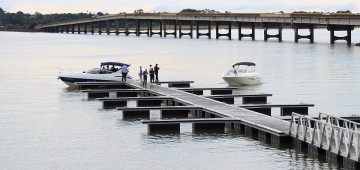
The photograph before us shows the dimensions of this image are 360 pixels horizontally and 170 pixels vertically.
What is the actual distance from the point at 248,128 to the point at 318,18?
4700 inches

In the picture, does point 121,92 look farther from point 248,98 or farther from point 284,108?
point 284,108

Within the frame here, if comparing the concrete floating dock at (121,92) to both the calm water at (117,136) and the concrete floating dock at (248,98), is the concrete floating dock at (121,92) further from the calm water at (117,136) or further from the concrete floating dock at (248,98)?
the concrete floating dock at (248,98)

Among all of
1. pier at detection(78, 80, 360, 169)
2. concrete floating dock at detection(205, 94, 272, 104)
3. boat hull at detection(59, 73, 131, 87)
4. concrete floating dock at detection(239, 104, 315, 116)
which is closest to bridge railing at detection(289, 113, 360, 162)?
pier at detection(78, 80, 360, 169)

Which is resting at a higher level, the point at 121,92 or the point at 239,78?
the point at 239,78

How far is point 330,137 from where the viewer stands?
34469 millimetres

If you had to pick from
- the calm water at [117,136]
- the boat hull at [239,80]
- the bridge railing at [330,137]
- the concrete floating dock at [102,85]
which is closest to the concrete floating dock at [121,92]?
the calm water at [117,136]

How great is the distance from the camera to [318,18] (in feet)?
522

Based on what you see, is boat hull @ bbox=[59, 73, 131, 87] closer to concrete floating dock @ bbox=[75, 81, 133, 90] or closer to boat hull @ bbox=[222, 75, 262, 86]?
concrete floating dock @ bbox=[75, 81, 133, 90]

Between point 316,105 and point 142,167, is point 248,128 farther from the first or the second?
point 316,105

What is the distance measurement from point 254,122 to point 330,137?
8098mm

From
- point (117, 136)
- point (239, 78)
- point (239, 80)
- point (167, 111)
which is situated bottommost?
point (117, 136)

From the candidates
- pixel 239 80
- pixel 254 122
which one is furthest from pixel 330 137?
pixel 239 80

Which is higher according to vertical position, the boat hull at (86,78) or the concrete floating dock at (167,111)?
the boat hull at (86,78)

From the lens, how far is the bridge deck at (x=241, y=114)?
132 feet
